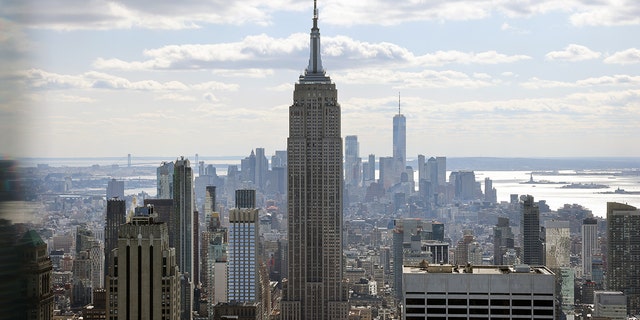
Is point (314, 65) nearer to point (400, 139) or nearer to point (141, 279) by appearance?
point (400, 139)

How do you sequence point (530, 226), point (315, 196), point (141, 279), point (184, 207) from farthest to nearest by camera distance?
1. point (315, 196)
2. point (530, 226)
3. point (184, 207)
4. point (141, 279)

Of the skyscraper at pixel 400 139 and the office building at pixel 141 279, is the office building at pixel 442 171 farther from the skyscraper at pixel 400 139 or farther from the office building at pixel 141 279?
the office building at pixel 141 279

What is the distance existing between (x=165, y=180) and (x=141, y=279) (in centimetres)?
1168

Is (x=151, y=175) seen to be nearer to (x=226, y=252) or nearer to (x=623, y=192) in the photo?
(x=226, y=252)

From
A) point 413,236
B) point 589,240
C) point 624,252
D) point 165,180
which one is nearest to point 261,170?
point 413,236

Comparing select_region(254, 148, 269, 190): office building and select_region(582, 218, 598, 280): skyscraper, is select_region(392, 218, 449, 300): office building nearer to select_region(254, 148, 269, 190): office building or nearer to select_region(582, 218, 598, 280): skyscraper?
select_region(582, 218, 598, 280): skyscraper

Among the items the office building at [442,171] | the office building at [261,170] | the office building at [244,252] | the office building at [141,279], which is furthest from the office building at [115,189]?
the office building at [442,171]

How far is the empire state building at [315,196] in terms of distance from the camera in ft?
80.8

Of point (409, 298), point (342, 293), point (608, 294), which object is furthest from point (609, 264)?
point (409, 298)

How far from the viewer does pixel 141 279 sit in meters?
9.20

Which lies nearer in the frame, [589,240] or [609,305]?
[609,305]

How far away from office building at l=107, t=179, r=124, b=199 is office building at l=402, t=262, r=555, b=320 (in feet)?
23.9

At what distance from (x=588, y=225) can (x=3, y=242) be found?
69.0 ft

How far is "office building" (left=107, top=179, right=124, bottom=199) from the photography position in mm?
14669
